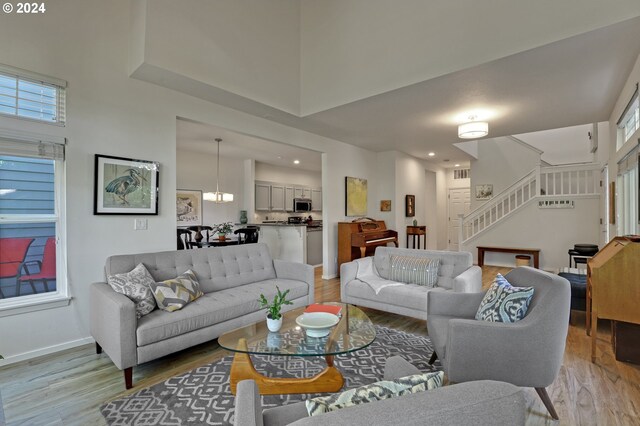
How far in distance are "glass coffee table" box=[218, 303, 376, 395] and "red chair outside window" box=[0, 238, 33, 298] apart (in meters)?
2.04

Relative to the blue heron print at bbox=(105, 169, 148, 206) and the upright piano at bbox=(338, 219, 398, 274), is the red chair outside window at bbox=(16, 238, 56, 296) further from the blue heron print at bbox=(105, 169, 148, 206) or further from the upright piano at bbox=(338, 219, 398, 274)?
the upright piano at bbox=(338, 219, 398, 274)

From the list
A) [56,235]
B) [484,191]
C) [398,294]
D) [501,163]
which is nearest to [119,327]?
[56,235]

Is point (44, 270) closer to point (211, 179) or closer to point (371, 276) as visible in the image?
point (371, 276)

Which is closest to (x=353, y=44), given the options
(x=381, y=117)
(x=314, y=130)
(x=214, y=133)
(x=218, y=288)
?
(x=381, y=117)

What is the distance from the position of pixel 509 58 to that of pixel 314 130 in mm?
3087

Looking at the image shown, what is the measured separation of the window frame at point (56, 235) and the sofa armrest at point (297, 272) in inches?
81.6

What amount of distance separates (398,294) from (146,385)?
91.6 inches

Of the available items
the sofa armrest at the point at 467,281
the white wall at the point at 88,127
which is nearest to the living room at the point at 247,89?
the white wall at the point at 88,127

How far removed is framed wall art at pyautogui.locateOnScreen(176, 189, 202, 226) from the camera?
7.15 m

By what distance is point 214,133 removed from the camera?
19.0ft

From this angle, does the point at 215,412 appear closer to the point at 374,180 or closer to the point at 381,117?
the point at 381,117

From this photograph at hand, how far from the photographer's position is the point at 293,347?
2049mm

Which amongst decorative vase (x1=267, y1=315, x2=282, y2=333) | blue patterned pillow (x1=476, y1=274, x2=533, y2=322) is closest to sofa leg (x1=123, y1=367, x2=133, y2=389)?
decorative vase (x1=267, y1=315, x2=282, y2=333)

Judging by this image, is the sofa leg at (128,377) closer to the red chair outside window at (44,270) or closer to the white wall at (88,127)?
the white wall at (88,127)
